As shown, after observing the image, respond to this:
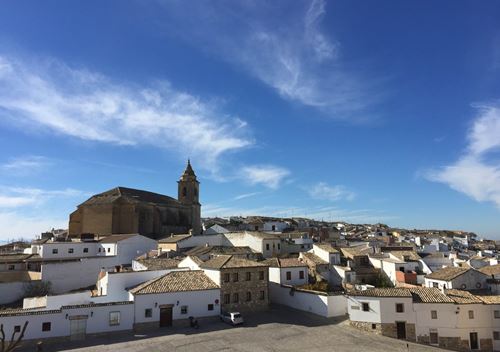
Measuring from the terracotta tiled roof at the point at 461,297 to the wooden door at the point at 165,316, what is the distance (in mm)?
20513

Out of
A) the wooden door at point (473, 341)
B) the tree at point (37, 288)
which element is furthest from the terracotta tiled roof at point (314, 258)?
the tree at point (37, 288)

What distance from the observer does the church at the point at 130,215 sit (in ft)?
195

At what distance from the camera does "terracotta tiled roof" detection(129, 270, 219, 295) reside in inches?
1156

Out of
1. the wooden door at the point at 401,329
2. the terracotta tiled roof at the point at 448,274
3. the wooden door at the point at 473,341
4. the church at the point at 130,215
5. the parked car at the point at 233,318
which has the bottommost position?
the wooden door at the point at 473,341

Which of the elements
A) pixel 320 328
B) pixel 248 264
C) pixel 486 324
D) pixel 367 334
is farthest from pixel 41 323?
pixel 486 324

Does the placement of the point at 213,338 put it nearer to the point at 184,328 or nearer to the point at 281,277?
the point at 184,328

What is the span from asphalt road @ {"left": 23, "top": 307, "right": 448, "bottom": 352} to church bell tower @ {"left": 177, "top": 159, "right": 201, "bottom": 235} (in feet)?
165

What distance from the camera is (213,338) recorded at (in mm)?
26047

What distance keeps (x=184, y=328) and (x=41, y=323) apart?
9177 millimetres

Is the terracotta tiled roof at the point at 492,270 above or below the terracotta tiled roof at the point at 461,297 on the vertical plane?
above

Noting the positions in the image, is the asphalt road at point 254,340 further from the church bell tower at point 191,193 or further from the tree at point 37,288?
the church bell tower at point 191,193

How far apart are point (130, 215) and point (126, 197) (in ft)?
10.6

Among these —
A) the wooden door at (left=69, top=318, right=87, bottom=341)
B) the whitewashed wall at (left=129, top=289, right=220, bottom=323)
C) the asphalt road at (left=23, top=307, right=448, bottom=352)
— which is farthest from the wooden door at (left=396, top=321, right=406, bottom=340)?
the wooden door at (left=69, top=318, right=87, bottom=341)

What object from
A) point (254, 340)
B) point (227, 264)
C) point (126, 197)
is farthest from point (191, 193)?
point (254, 340)
